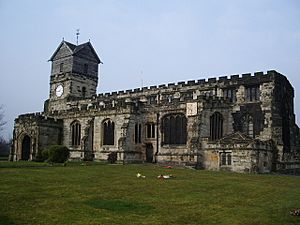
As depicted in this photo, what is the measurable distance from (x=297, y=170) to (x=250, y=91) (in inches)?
393

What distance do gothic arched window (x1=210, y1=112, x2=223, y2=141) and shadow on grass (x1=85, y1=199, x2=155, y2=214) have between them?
24.5m

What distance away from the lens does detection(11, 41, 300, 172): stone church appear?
33281 mm

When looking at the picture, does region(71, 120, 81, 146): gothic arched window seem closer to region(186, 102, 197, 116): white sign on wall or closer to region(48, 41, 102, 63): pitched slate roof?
region(186, 102, 197, 116): white sign on wall

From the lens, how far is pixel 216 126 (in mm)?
37812

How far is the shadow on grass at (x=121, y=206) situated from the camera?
38.9 ft

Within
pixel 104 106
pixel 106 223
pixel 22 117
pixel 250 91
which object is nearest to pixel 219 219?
pixel 106 223

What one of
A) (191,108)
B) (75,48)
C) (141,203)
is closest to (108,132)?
(191,108)

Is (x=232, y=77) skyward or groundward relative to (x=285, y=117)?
skyward

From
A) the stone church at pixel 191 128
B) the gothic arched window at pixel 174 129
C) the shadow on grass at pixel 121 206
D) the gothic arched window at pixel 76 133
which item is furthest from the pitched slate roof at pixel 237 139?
the gothic arched window at pixel 76 133

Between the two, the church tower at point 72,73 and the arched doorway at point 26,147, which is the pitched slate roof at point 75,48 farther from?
the arched doorway at point 26,147

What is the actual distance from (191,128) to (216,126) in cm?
373

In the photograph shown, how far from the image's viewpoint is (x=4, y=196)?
13.7 meters

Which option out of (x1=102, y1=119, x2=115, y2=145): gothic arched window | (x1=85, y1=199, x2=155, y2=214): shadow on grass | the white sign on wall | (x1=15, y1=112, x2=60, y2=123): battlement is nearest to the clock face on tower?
(x1=15, y1=112, x2=60, y2=123): battlement

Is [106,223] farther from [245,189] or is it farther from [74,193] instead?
[245,189]
